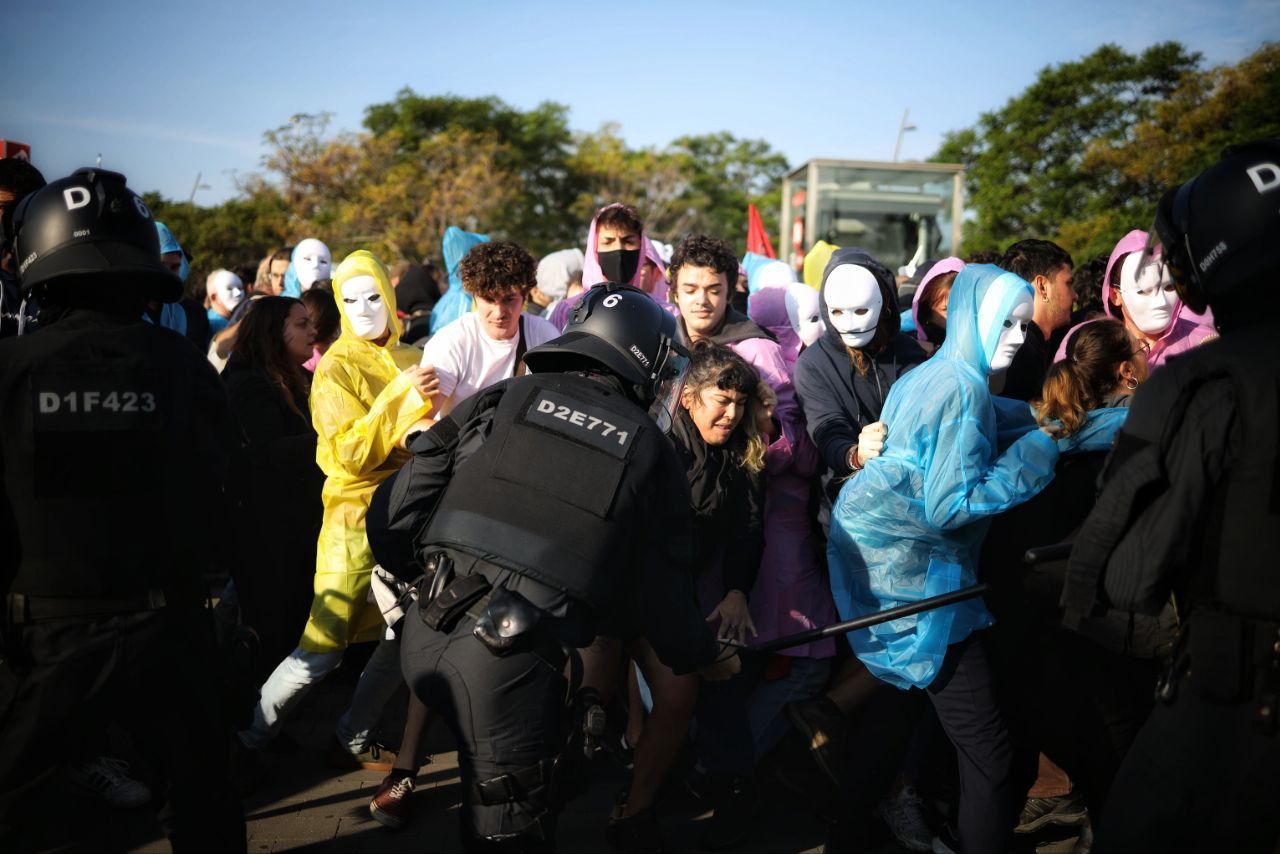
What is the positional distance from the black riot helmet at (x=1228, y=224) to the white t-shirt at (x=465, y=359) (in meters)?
2.65

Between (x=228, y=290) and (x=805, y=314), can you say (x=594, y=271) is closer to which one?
(x=805, y=314)

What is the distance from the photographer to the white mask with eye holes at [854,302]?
13.9 ft

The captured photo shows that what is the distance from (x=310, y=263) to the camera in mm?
7605

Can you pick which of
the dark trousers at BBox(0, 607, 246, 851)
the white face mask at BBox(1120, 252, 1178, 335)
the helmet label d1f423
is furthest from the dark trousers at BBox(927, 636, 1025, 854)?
the helmet label d1f423

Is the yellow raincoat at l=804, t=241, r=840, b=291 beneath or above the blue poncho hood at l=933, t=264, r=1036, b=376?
above

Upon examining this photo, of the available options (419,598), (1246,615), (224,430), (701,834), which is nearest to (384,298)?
(224,430)

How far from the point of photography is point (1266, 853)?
2207mm

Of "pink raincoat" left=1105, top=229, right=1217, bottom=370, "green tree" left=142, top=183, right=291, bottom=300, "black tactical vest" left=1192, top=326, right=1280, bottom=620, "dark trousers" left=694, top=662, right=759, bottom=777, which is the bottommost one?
"dark trousers" left=694, top=662, right=759, bottom=777

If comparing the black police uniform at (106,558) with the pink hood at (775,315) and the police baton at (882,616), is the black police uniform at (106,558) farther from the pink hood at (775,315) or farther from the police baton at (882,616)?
the pink hood at (775,315)

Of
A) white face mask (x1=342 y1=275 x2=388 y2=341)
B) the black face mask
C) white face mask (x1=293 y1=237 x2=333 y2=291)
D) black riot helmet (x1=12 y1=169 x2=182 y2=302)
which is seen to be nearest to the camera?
black riot helmet (x1=12 y1=169 x2=182 y2=302)

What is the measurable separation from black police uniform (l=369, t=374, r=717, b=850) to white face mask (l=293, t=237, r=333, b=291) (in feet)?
17.4

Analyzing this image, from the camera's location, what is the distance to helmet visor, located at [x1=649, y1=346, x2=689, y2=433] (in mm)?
3043

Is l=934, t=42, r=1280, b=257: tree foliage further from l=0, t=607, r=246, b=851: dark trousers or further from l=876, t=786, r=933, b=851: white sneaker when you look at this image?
l=0, t=607, r=246, b=851: dark trousers

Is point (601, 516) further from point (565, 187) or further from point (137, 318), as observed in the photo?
point (565, 187)
